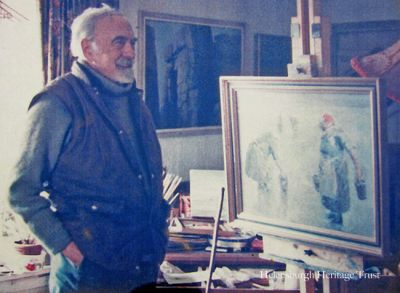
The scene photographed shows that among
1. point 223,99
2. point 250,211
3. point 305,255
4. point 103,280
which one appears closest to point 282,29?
point 223,99

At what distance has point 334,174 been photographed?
4.90ft

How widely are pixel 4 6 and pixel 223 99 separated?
2.59 feet

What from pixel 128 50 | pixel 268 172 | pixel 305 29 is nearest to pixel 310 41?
pixel 305 29

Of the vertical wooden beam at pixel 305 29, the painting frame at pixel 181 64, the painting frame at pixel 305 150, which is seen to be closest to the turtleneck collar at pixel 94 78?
the painting frame at pixel 305 150

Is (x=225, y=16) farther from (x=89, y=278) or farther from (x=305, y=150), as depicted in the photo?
(x=89, y=278)

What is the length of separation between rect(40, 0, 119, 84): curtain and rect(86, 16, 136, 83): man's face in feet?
0.70

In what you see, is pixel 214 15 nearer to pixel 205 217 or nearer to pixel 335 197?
pixel 205 217

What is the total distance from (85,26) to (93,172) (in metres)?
0.46

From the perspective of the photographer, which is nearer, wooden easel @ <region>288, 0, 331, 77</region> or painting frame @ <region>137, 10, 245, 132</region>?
wooden easel @ <region>288, 0, 331, 77</region>

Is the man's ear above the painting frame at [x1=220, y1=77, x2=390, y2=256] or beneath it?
above

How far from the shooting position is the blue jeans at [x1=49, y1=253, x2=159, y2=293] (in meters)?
1.47

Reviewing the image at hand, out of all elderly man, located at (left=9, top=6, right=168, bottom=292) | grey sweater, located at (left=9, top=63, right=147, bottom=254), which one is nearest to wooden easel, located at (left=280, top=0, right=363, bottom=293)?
elderly man, located at (left=9, top=6, right=168, bottom=292)

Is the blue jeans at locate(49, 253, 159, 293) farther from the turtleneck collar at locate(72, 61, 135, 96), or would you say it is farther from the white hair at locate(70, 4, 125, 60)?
the white hair at locate(70, 4, 125, 60)

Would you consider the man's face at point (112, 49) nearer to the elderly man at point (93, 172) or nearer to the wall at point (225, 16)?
the elderly man at point (93, 172)
